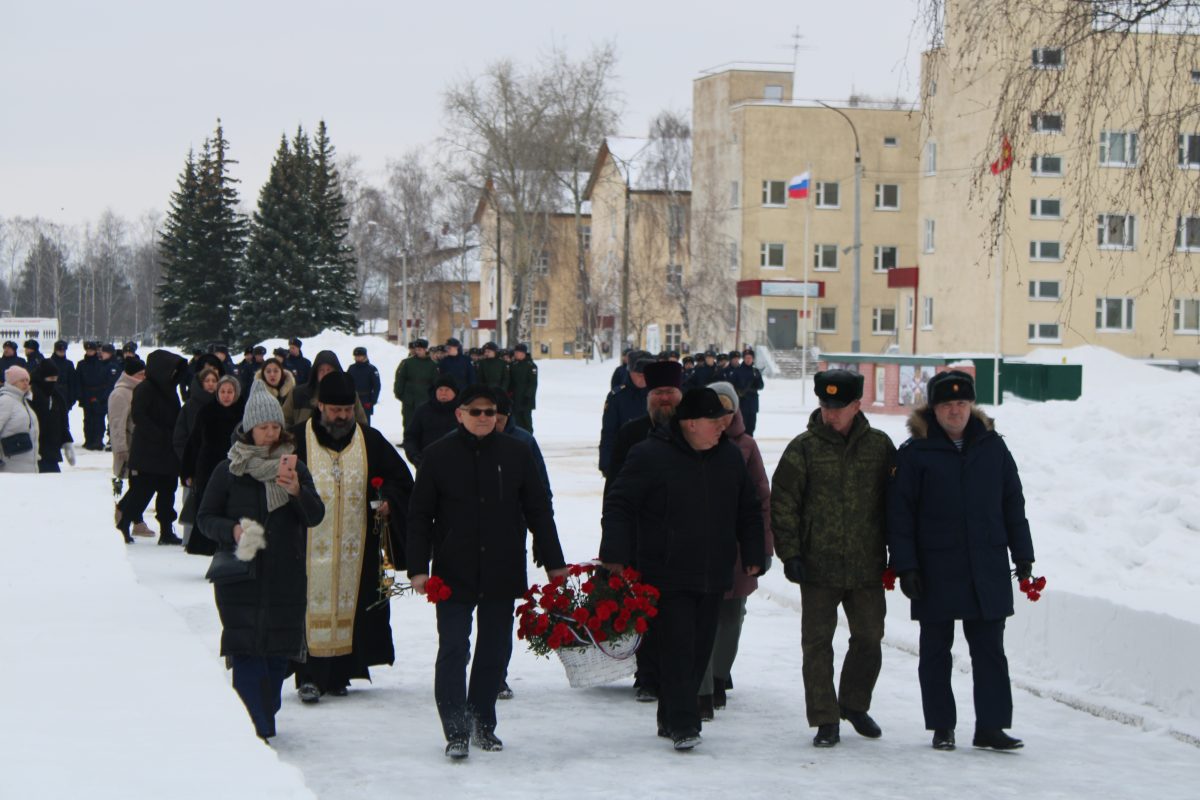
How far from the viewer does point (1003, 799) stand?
708 cm

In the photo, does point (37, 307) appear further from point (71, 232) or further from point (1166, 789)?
point (1166, 789)

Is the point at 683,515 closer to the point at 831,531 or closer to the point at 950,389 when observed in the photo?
the point at 831,531

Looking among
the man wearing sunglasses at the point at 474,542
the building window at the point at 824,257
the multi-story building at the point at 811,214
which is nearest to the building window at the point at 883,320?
the multi-story building at the point at 811,214

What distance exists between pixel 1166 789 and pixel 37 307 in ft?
408

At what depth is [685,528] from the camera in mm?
8078

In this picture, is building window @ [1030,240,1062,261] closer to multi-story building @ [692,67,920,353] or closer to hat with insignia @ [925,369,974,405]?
multi-story building @ [692,67,920,353]

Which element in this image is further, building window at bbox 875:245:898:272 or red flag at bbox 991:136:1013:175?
building window at bbox 875:245:898:272

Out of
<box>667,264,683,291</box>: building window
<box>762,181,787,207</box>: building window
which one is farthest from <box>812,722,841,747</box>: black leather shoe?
<box>762,181,787,207</box>: building window

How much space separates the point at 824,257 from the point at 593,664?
6969 centimetres

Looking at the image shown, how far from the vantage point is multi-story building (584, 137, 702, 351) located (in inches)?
3162

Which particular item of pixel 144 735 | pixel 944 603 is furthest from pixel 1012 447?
pixel 144 735

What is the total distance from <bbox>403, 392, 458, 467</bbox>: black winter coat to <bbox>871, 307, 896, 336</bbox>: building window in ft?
214

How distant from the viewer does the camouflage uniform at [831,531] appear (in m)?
8.23

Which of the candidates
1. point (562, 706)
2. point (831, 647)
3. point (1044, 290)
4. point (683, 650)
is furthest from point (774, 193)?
point (683, 650)
